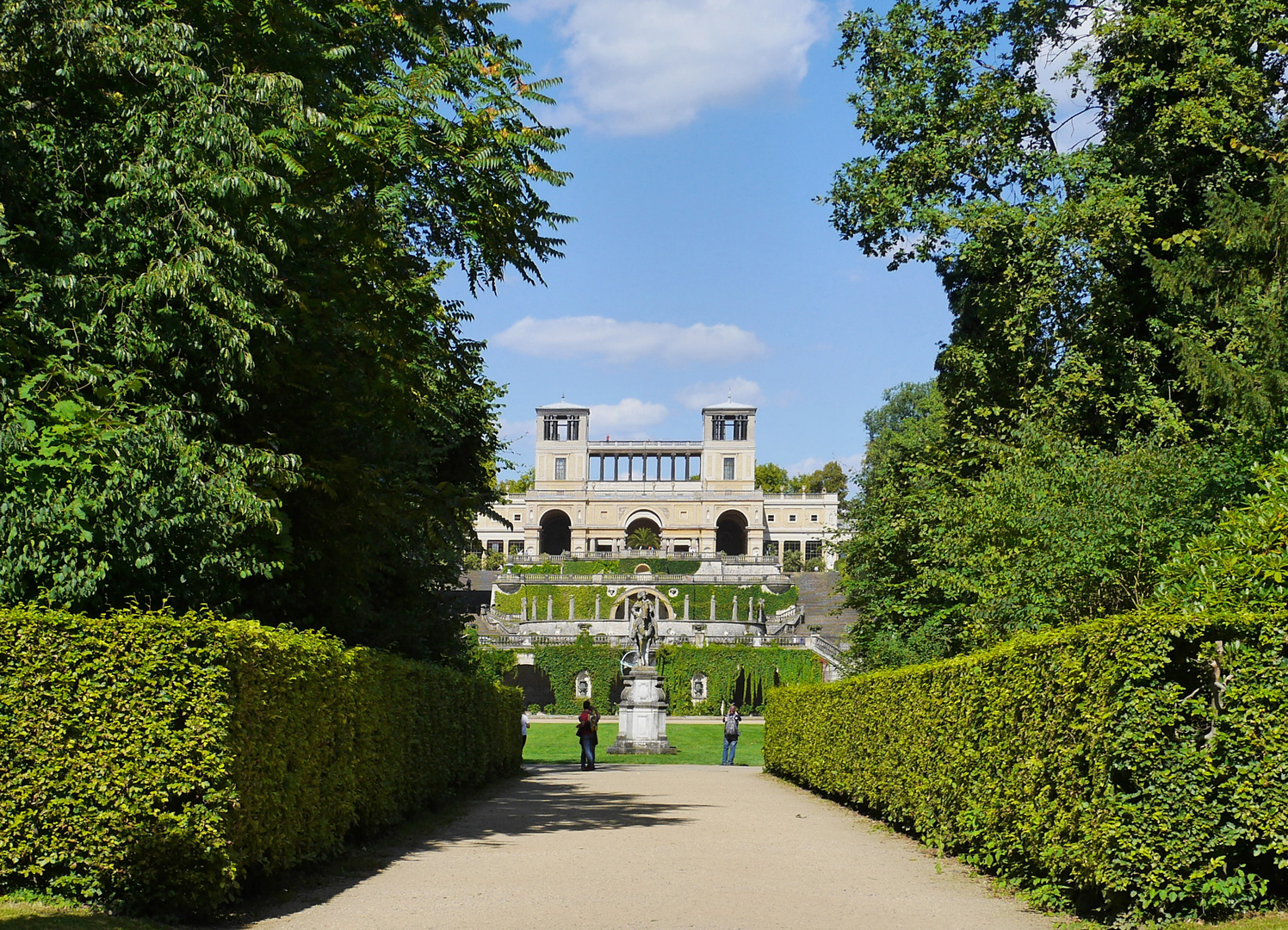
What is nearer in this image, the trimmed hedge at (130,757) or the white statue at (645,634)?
the trimmed hedge at (130,757)

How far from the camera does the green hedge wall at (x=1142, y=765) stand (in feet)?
21.2

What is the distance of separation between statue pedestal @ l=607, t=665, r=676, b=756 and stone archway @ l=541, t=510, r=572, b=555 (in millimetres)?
78428

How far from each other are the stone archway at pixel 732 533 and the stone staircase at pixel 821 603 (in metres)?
17.1

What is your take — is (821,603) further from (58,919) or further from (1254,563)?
(58,919)

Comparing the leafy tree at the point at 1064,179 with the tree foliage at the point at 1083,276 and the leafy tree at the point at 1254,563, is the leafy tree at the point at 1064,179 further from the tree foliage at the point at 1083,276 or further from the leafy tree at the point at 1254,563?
the leafy tree at the point at 1254,563

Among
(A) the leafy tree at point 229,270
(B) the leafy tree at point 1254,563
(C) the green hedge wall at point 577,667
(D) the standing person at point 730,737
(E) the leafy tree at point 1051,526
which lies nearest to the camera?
(B) the leafy tree at point 1254,563

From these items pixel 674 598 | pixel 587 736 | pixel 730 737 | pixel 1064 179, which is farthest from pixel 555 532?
pixel 1064 179

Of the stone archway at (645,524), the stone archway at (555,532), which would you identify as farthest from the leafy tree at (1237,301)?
the stone archway at (555,532)

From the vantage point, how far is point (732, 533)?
110250 millimetres

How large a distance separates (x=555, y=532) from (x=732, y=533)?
16.0m

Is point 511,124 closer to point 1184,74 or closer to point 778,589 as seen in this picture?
point 1184,74

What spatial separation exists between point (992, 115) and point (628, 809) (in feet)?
38.1

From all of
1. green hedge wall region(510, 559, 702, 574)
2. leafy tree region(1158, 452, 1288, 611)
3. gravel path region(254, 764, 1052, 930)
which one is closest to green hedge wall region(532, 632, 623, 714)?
green hedge wall region(510, 559, 702, 574)

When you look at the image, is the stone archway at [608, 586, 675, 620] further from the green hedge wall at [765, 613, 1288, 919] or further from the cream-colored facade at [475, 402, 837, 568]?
the green hedge wall at [765, 613, 1288, 919]
